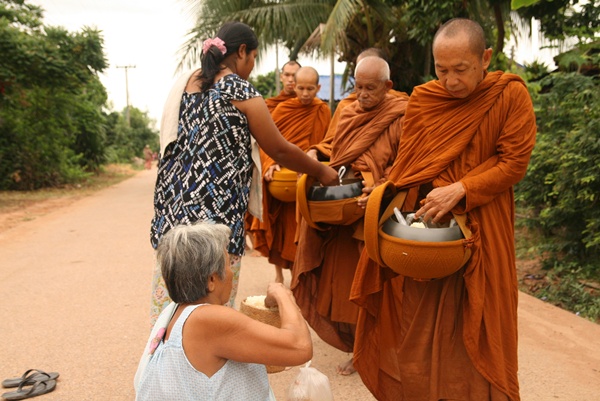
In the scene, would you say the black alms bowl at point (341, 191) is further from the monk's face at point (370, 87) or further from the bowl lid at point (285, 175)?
the bowl lid at point (285, 175)

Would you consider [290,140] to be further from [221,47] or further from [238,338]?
[238,338]

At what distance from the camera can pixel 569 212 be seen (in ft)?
22.1

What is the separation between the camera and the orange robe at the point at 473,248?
116 inches

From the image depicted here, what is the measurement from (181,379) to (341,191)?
1.85 metres

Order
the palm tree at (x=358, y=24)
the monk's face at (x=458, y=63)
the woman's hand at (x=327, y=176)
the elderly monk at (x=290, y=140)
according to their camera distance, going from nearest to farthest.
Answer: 1. the monk's face at (x=458, y=63)
2. the woman's hand at (x=327, y=176)
3. the elderly monk at (x=290, y=140)
4. the palm tree at (x=358, y=24)

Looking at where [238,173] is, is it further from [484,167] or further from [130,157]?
[130,157]

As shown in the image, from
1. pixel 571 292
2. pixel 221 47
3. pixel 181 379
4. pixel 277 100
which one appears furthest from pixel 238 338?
pixel 571 292

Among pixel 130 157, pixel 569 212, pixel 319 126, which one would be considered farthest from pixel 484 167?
pixel 130 157

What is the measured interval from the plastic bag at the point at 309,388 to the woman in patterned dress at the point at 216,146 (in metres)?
0.54

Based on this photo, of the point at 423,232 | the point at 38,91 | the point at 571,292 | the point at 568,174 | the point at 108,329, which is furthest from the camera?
the point at 38,91

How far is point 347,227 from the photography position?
424 cm

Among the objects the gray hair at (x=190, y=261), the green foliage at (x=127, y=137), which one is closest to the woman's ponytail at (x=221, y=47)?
the gray hair at (x=190, y=261)

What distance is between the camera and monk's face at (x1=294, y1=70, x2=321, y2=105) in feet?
18.6

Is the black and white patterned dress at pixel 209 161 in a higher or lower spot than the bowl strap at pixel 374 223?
higher
